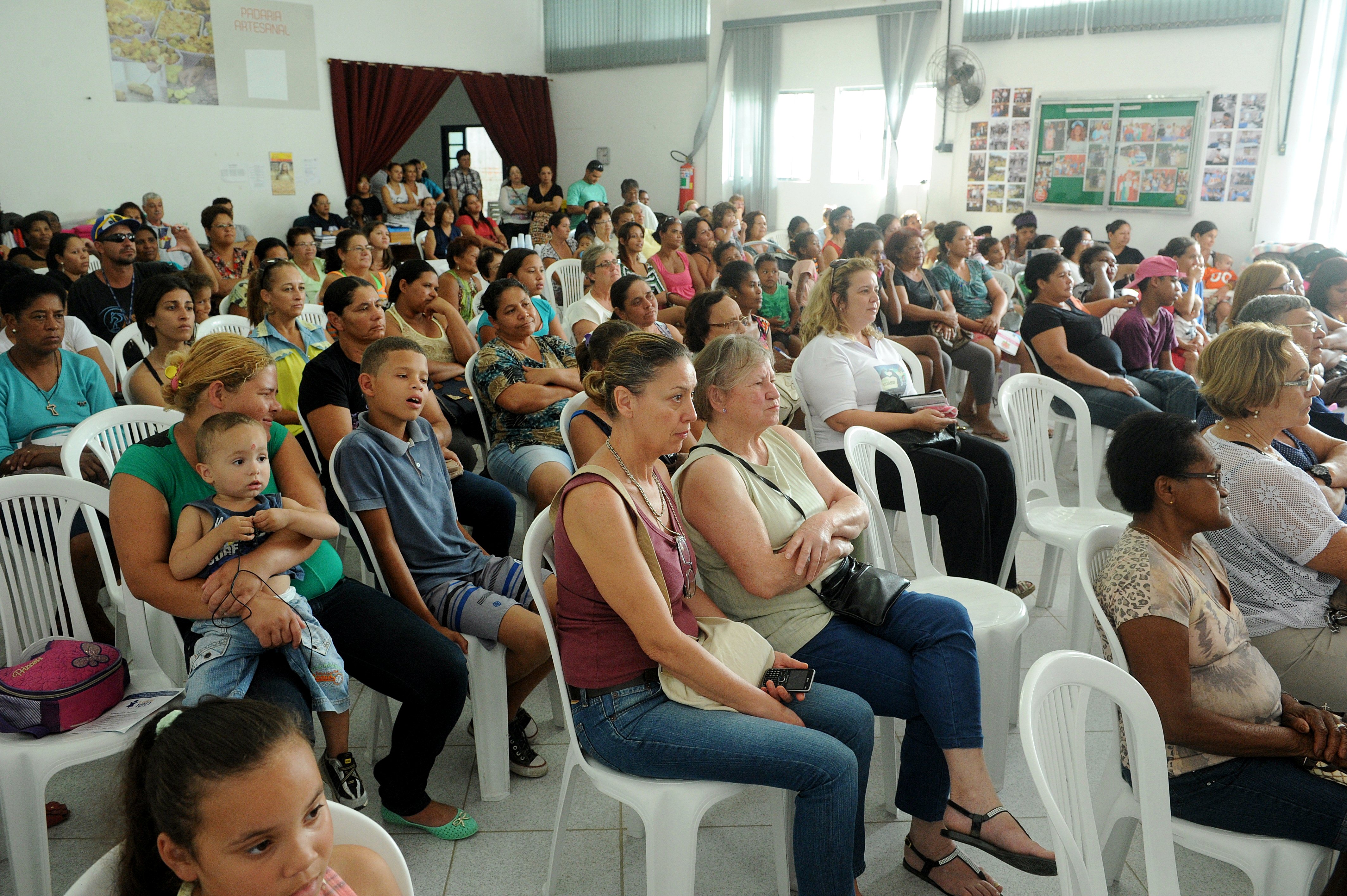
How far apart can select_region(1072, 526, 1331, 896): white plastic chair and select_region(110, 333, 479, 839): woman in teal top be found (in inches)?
50.9

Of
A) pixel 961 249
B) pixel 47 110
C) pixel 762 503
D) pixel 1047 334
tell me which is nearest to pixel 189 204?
pixel 47 110

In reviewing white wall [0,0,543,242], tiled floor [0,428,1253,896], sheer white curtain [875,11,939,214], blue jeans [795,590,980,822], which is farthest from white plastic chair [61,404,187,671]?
sheer white curtain [875,11,939,214]

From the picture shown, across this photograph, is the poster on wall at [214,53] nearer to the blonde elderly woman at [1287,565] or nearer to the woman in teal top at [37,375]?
the woman in teal top at [37,375]

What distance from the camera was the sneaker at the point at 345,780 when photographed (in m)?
1.94

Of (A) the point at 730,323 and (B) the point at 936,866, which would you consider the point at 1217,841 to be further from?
(A) the point at 730,323

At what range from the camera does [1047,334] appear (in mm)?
4121

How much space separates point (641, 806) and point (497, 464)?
5.65ft

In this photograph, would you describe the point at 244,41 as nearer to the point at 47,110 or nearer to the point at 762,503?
the point at 47,110

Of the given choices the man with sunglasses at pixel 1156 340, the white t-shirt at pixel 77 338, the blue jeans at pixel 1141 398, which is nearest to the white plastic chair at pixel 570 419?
the white t-shirt at pixel 77 338

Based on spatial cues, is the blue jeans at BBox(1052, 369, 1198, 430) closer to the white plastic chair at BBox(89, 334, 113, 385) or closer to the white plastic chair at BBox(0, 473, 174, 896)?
the white plastic chair at BBox(0, 473, 174, 896)

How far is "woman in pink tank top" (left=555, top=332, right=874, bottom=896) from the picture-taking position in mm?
1540

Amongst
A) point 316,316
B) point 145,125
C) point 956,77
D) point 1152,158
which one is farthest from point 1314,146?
point 145,125

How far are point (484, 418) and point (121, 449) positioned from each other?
3.78 feet

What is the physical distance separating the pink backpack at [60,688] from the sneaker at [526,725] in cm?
86
